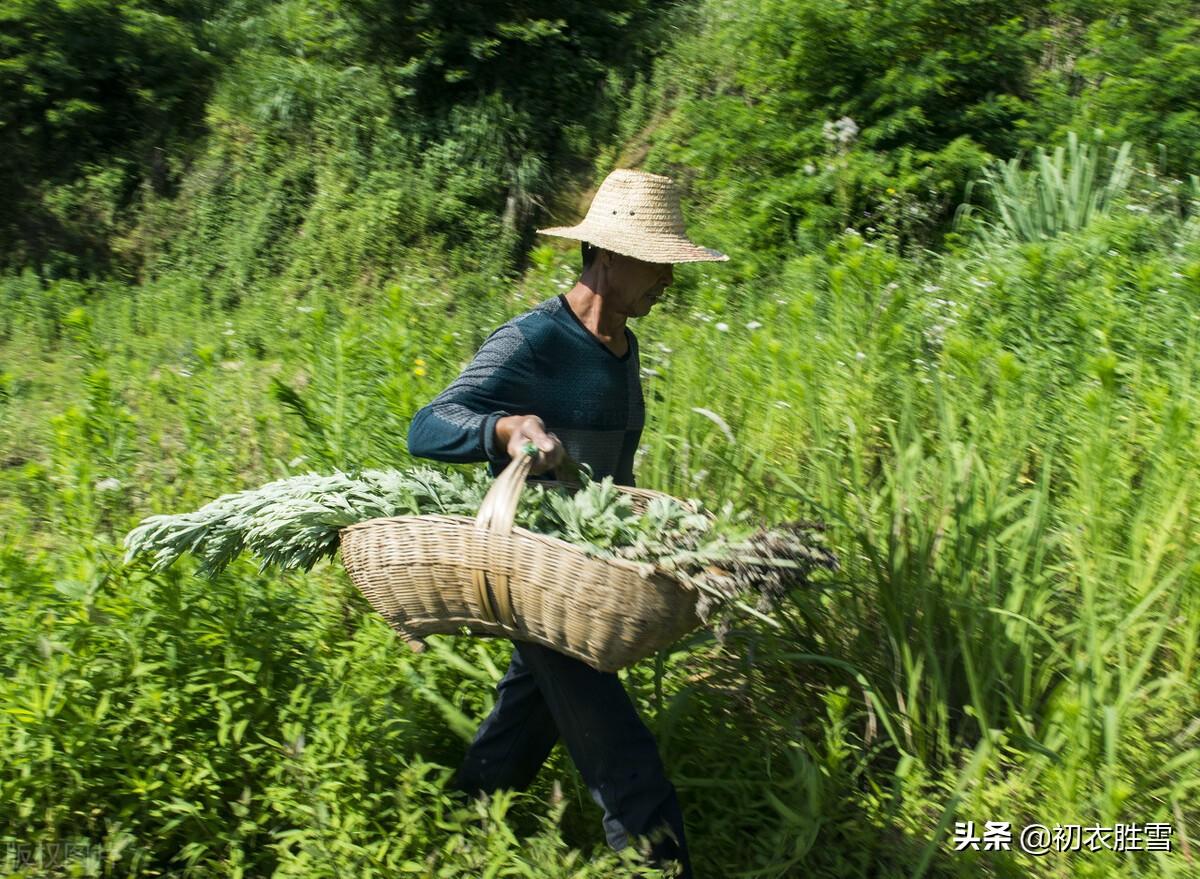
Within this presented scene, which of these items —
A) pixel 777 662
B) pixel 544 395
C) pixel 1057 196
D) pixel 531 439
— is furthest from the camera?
Answer: pixel 1057 196

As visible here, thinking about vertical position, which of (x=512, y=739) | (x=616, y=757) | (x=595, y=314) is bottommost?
(x=512, y=739)

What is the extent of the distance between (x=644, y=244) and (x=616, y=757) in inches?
50.4

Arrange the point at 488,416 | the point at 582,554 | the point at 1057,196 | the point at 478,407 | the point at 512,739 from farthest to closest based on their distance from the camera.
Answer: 1. the point at 1057,196
2. the point at 512,739
3. the point at 478,407
4. the point at 488,416
5. the point at 582,554

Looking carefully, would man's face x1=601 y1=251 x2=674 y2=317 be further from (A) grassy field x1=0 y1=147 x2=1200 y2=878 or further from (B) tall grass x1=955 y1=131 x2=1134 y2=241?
(B) tall grass x1=955 y1=131 x2=1134 y2=241

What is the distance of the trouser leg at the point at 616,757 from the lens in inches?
105

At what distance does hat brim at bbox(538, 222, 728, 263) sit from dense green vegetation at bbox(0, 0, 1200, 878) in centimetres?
75

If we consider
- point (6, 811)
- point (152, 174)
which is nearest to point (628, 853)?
point (6, 811)

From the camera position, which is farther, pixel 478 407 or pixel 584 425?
pixel 584 425

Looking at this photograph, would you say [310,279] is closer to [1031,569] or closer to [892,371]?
[892,371]

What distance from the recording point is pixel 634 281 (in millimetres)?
2869

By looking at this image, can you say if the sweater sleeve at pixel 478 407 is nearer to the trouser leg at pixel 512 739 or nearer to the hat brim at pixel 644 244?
the hat brim at pixel 644 244

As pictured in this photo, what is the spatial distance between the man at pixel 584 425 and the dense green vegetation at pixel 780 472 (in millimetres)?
174

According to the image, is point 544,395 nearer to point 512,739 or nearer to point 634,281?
point 634,281

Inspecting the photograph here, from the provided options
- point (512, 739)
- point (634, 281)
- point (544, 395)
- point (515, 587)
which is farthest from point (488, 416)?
point (512, 739)
